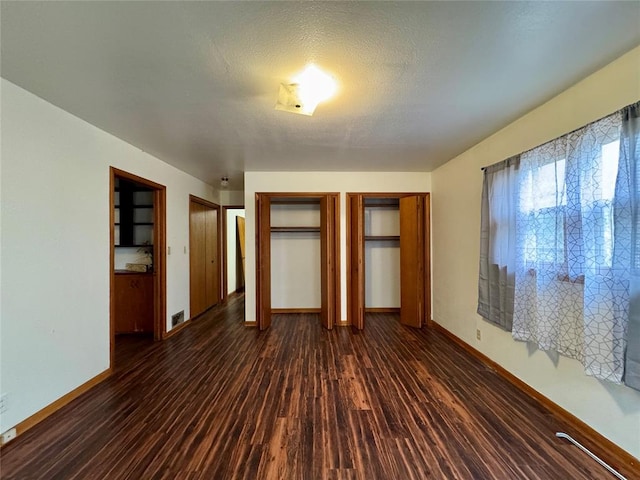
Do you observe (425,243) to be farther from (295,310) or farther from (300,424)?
(300,424)

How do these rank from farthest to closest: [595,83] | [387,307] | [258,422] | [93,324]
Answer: [387,307]
[93,324]
[258,422]
[595,83]

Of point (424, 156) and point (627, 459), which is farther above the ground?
point (424, 156)

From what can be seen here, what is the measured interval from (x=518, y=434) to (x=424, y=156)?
282 cm

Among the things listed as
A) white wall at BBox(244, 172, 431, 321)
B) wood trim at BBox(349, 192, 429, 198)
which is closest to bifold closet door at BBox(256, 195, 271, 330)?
white wall at BBox(244, 172, 431, 321)

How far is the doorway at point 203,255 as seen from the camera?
439 cm

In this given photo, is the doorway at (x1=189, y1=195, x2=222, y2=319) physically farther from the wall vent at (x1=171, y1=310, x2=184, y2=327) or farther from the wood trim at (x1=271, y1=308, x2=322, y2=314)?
the wood trim at (x1=271, y1=308, x2=322, y2=314)

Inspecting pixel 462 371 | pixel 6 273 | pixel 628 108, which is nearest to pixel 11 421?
pixel 6 273

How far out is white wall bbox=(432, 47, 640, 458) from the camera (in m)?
1.56

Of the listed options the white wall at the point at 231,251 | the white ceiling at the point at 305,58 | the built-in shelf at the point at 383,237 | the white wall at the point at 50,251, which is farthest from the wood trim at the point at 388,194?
the white wall at the point at 231,251

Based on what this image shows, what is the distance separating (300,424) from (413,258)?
2902mm

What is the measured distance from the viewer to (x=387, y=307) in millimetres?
4836

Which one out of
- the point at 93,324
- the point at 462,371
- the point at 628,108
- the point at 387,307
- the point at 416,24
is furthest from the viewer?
the point at 387,307

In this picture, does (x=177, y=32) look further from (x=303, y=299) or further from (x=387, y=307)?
(x=387, y=307)

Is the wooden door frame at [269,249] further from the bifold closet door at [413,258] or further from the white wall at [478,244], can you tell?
the white wall at [478,244]
